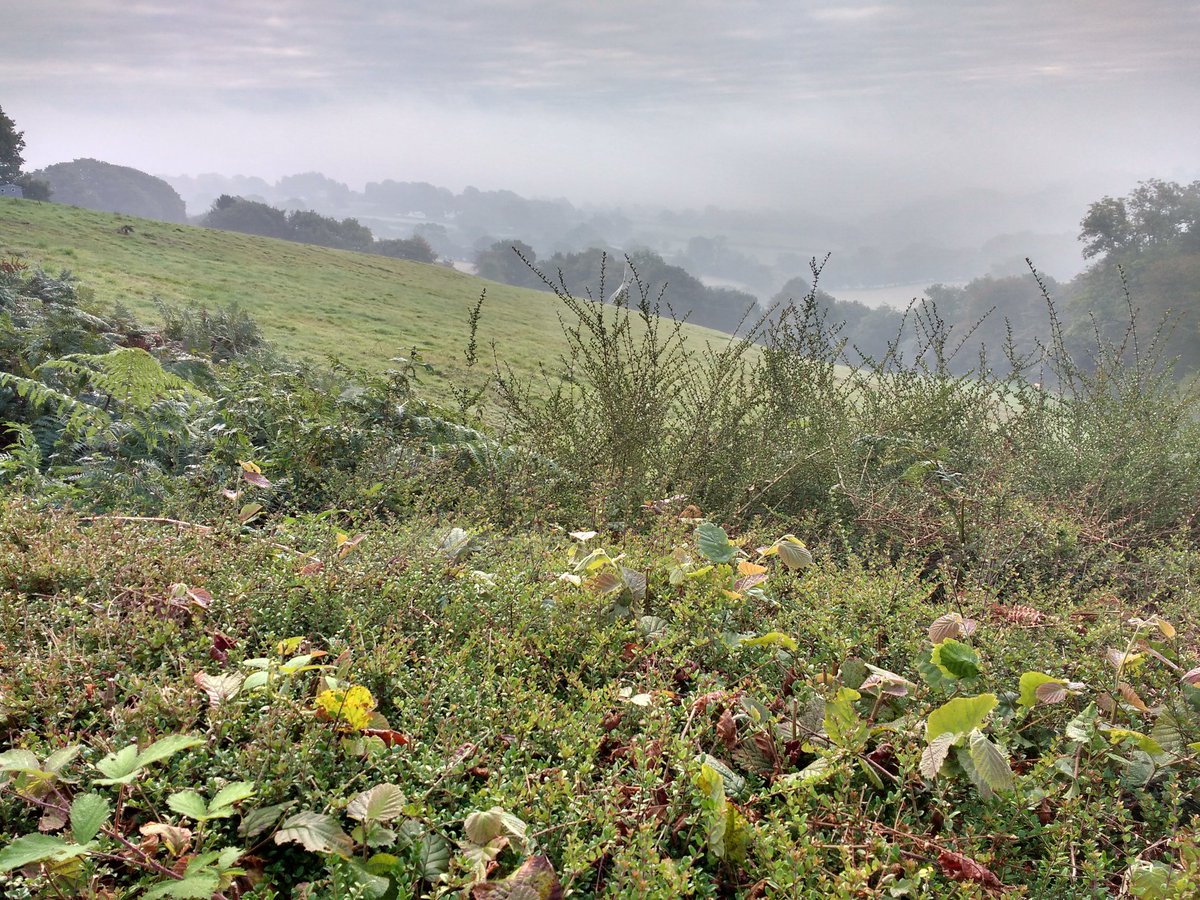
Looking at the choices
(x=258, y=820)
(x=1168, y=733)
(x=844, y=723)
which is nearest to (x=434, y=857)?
(x=258, y=820)

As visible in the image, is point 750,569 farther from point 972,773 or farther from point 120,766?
point 120,766

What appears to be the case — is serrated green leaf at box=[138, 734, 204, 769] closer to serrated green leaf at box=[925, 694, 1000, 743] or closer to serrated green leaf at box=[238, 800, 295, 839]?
serrated green leaf at box=[238, 800, 295, 839]

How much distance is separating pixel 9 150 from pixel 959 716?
65.7 metres

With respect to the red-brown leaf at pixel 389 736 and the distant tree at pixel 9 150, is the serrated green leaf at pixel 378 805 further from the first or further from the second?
the distant tree at pixel 9 150

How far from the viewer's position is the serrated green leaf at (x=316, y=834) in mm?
1290

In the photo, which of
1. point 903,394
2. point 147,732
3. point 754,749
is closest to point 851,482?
point 903,394

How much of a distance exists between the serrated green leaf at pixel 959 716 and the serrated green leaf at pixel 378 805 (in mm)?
1189

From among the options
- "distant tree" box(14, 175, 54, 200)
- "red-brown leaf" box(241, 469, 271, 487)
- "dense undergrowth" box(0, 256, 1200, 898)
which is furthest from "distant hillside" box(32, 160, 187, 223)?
"dense undergrowth" box(0, 256, 1200, 898)

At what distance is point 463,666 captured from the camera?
191 centimetres

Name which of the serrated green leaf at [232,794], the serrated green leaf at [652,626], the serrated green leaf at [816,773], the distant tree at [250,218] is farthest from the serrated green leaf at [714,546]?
the distant tree at [250,218]

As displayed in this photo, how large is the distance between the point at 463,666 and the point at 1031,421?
5.58 metres

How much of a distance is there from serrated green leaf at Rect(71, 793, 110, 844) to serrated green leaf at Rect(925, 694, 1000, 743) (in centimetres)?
168

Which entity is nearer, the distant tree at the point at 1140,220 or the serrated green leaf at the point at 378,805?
the serrated green leaf at the point at 378,805

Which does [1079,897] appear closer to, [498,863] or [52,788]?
[498,863]
